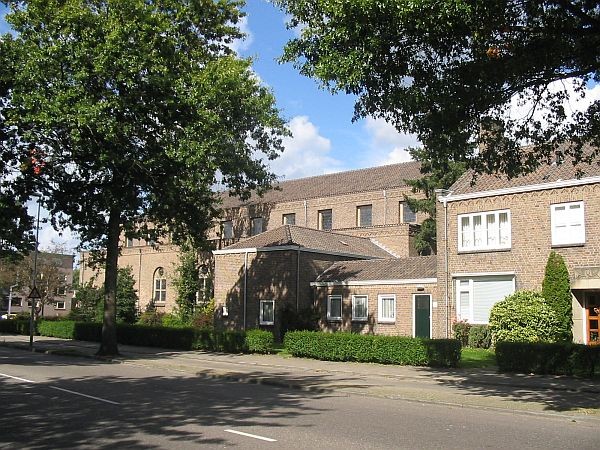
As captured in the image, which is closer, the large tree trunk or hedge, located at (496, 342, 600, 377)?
hedge, located at (496, 342, 600, 377)

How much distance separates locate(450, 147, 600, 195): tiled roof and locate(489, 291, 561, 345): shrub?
495 cm

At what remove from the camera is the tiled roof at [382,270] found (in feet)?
106

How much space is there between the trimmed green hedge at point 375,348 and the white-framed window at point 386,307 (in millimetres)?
8763

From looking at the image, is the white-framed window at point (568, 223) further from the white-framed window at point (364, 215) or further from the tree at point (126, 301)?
the tree at point (126, 301)

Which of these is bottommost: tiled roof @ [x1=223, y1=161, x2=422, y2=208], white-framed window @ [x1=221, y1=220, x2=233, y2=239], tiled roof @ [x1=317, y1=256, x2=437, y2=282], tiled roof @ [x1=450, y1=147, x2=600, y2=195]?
tiled roof @ [x1=317, y1=256, x2=437, y2=282]

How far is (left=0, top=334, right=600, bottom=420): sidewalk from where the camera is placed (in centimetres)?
1352

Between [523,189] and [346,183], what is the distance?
91.4 ft

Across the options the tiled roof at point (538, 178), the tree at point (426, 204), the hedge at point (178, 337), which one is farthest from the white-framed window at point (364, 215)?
the hedge at point (178, 337)

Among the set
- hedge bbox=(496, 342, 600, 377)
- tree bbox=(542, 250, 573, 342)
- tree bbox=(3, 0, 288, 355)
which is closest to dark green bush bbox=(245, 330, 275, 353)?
tree bbox=(3, 0, 288, 355)

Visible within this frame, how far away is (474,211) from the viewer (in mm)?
29250

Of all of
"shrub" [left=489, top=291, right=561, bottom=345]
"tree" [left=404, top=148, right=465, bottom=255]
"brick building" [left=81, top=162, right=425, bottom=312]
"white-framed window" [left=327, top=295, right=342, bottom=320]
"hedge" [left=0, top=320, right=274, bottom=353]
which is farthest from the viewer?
"brick building" [left=81, top=162, right=425, bottom=312]

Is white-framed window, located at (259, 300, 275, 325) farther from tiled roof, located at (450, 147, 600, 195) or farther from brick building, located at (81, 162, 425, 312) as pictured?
tiled roof, located at (450, 147, 600, 195)

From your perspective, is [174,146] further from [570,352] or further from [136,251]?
[136,251]

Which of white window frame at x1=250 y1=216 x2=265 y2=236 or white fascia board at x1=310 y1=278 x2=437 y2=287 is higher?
white window frame at x1=250 y1=216 x2=265 y2=236
